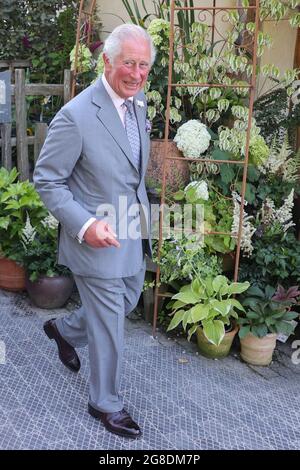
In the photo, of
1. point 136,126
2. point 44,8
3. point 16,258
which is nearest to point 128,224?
point 136,126

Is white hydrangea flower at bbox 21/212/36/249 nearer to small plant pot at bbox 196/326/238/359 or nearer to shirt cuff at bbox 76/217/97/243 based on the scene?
small plant pot at bbox 196/326/238/359

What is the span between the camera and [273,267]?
3396 millimetres

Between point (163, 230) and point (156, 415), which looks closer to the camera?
point (156, 415)

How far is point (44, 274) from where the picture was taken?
3.71 m

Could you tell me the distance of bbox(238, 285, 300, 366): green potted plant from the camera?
10.6 ft

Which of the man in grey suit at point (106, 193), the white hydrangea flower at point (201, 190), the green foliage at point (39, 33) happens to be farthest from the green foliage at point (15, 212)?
the green foliage at point (39, 33)

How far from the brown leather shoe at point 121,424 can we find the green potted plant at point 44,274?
51.8 inches

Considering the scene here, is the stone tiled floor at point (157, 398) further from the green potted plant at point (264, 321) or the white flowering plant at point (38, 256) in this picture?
the white flowering plant at point (38, 256)

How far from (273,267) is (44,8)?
3.81 meters

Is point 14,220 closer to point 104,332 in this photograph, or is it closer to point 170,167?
point 170,167

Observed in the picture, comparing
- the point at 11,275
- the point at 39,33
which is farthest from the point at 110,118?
the point at 39,33

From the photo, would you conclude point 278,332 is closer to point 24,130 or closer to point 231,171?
point 231,171

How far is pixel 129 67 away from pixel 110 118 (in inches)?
9.2

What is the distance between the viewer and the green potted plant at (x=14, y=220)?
12.5 feet
